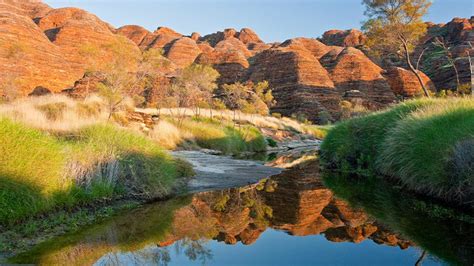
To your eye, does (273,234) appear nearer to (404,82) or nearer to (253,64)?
(253,64)

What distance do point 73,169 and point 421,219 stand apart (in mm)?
6367

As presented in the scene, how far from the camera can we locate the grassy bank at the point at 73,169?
557 cm

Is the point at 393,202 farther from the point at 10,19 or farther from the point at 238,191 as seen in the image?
the point at 10,19

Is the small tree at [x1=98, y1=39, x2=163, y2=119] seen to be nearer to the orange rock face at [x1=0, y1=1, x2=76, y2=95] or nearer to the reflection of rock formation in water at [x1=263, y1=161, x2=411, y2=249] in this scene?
the reflection of rock formation in water at [x1=263, y1=161, x2=411, y2=249]

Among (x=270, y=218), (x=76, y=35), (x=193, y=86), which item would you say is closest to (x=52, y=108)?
(x=270, y=218)

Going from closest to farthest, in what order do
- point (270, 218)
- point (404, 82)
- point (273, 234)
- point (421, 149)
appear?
point (273, 234)
point (270, 218)
point (421, 149)
point (404, 82)

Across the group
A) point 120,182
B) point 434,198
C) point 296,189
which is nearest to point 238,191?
point 296,189

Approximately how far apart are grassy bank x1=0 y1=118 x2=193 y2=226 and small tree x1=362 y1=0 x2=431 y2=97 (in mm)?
22509

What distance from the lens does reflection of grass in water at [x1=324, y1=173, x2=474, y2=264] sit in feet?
16.4

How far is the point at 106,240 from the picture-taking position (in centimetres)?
536

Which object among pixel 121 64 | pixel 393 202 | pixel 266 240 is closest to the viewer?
pixel 266 240

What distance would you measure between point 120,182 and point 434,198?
6.96 m

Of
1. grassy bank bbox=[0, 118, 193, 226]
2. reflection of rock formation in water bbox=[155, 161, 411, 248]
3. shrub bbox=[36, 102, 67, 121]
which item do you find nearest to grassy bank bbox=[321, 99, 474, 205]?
reflection of rock formation in water bbox=[155, 161, 411, 248]

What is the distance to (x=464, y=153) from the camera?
7.28 m
